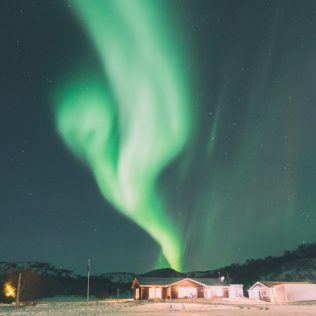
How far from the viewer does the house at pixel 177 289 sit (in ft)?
217

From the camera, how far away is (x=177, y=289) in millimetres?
67000

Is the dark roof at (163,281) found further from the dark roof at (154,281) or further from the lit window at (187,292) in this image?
the lit window at (187,292)

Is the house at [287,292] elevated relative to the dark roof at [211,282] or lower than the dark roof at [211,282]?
lower

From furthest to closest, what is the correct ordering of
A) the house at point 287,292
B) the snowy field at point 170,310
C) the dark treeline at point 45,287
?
1. the house at point 287,292
2. the dark treeline at point 45,287
3. the snowy field at point 170,310

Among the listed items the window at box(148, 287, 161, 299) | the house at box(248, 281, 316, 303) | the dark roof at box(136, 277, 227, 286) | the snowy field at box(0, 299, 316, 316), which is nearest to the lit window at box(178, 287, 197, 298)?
the dark roof at box(136, 277, 227, 286)

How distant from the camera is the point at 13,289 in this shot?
6116 centimetres

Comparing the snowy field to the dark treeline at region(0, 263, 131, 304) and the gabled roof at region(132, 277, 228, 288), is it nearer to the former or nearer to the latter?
the dark treeline at region(0, 263, 131, 304)

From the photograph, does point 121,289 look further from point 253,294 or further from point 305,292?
point 305,292

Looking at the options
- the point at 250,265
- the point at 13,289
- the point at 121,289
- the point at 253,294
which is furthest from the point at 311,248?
the point at 13,289

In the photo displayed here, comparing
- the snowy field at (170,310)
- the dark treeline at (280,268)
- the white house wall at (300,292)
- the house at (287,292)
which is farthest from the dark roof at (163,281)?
the dark treeline at (280,268)

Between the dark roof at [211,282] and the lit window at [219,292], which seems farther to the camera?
the dark roof at [211,282]

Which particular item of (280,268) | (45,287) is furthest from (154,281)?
(280,268)

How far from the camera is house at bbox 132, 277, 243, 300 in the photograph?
2609 inches

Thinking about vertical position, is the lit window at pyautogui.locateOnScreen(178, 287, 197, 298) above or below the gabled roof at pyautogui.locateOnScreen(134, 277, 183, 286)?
below
